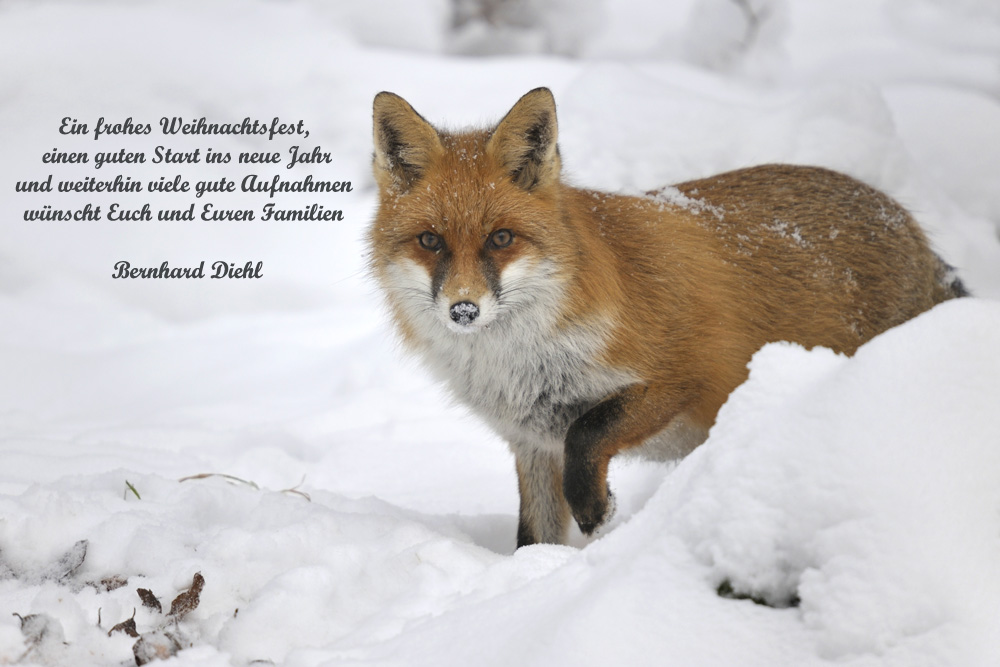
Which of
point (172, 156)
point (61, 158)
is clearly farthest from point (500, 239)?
point (61, 158)

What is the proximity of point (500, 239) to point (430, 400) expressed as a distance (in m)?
2.11

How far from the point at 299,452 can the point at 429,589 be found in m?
2.11

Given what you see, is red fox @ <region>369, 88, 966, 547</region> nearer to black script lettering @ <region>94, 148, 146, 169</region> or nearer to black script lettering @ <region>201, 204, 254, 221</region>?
black script lettering @ <region>201, 204, 254, 221</region>

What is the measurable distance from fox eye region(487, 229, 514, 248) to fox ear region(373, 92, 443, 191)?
0.33m

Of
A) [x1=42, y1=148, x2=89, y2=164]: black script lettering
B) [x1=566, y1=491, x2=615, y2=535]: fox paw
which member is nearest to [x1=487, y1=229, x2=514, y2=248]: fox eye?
[x1=566, y1=491, x2=615, y2=535]: fox paw

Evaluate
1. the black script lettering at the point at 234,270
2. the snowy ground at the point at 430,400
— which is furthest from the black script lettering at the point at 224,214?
the black script lettering at the point at 234,270

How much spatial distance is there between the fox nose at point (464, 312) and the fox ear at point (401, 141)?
1.71ft

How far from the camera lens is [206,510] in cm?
223

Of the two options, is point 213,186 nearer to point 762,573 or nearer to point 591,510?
point 591,510

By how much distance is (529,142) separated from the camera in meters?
2.37

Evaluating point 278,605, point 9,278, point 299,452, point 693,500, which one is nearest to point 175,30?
point 9,278

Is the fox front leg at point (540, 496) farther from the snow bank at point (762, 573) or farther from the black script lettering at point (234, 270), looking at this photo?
the black script lettering at point (234, 270)

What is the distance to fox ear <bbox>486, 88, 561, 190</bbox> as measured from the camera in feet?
7.60

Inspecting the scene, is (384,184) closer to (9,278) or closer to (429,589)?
(429,589)
